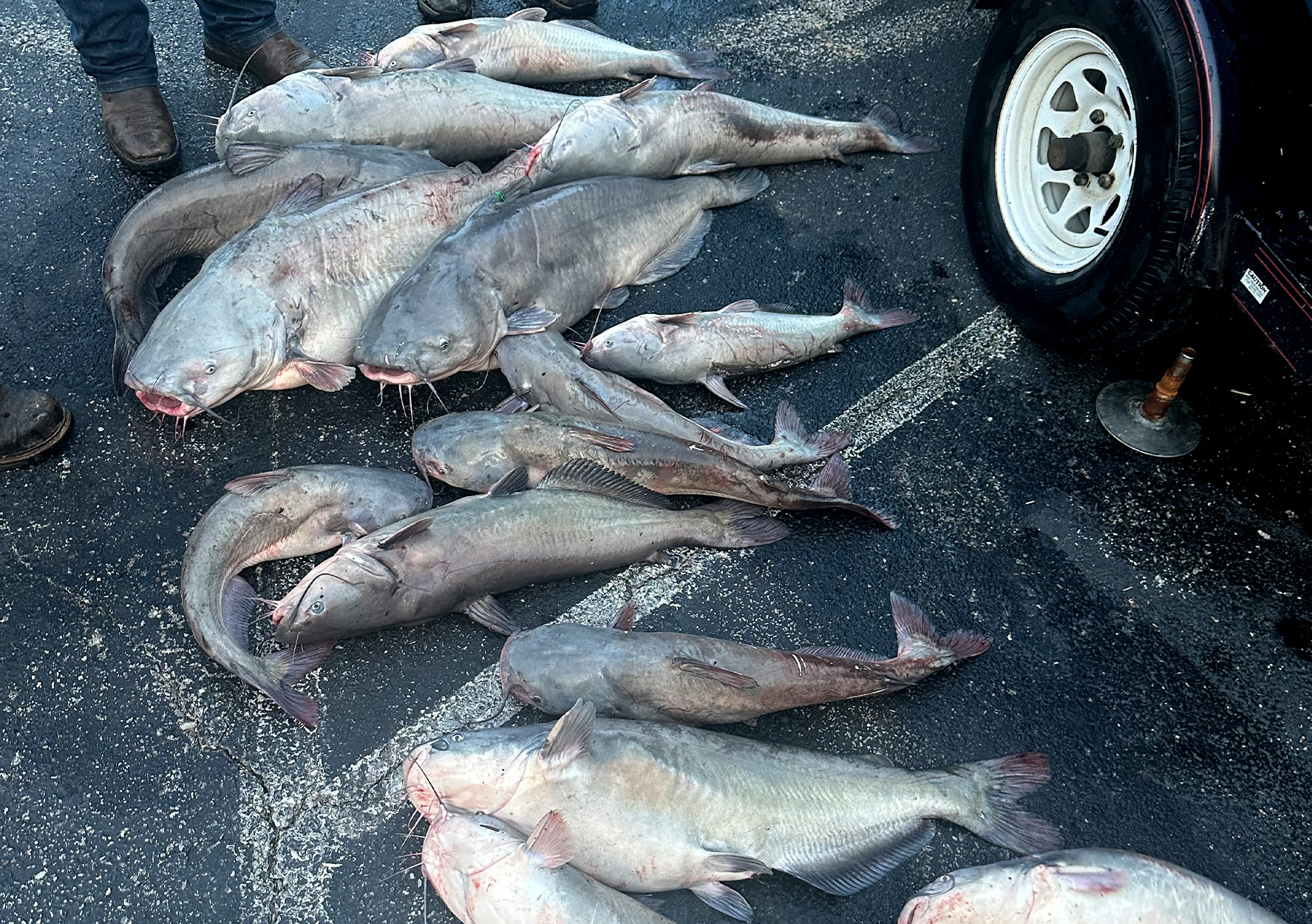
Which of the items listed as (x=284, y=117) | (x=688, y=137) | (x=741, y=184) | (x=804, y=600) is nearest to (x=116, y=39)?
(x=284, y=117)

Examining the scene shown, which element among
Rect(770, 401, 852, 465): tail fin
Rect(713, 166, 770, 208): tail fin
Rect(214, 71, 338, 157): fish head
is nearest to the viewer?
Rect(770, 401, 852, 465): tail fin

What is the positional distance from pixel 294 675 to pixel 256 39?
344 centimetres

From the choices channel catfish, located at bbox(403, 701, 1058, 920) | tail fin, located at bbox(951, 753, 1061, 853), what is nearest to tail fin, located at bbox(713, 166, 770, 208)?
channel catfish, located at bbox(403, 701, 1058, 920)

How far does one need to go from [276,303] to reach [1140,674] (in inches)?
130

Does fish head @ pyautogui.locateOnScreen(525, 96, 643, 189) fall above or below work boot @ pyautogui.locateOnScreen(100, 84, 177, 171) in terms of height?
above

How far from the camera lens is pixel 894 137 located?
4750mm

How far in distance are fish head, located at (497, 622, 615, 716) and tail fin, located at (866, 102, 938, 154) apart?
9.91ft

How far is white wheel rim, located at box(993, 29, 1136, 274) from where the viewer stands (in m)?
3.57

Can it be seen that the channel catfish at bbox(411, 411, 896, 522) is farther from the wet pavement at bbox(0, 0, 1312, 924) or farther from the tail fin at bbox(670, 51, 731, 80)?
the tail fin at bbox(670, 51, 731, 80)

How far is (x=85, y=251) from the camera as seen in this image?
4227 millimetres

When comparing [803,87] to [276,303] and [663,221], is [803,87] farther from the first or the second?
[276,303]

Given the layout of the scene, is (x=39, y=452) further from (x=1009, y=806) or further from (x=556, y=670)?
(x=1009, y=806)

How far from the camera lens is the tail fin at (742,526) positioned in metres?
3.43

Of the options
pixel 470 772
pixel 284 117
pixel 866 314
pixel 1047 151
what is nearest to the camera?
pixel 470 772
